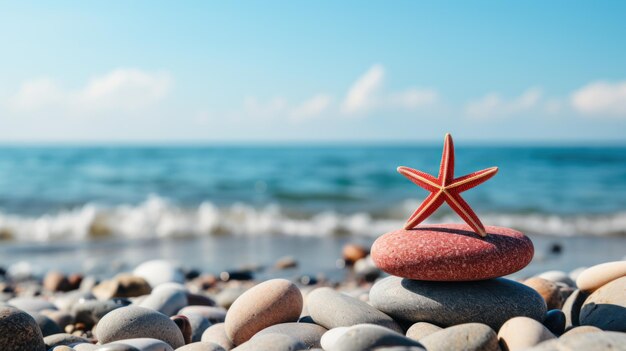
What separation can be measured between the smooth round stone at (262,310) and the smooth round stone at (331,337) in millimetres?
580

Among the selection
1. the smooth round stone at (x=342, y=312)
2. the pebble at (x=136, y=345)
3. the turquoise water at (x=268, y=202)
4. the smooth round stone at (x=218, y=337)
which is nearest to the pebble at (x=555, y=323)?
the smooth round stone at (x=342, y=312)

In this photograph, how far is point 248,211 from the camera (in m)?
15.9

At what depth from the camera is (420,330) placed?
3818 millimetres

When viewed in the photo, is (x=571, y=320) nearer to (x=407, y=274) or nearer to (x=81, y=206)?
(x=407, y=274)

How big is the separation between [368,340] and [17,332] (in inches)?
87.8

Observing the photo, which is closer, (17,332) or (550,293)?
(17,332)

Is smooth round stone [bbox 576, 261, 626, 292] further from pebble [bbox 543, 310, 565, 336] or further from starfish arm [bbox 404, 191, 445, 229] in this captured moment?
starfish arm [bbox 404, 191, 445, 229]

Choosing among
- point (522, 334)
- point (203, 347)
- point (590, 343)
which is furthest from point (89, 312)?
point (590, 343)

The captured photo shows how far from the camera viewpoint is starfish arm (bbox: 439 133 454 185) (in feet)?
13.4

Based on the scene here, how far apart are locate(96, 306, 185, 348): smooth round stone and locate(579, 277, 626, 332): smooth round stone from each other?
111 inches

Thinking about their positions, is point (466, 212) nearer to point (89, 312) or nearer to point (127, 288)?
point (89, 312)

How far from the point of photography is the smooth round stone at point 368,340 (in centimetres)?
301

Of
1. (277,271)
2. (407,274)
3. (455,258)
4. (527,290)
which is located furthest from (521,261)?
(277,271)

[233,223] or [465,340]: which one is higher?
[465,340]
